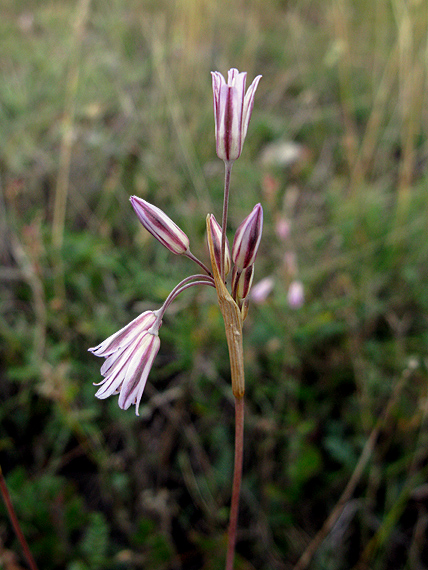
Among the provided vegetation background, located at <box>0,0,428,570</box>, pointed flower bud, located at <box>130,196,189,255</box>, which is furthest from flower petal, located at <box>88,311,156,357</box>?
vegetation background, located at <box>0,0,428,570</box>

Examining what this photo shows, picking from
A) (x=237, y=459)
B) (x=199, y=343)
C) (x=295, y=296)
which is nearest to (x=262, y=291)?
(x=295, y=296)

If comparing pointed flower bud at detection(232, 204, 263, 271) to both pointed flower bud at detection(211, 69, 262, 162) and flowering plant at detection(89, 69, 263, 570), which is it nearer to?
flowering plant at detection(89, 69, 263, 570)

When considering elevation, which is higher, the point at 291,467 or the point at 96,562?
the point at 291,467

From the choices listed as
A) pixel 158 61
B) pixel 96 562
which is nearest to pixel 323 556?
pixel 96 562

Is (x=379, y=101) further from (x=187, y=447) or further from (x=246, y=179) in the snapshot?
(x=187, y=447)

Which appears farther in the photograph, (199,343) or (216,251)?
(199,343)

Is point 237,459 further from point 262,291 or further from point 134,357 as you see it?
point 262,291

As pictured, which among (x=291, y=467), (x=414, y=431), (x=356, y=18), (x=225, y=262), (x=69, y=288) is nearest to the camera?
(x=225, y=262)

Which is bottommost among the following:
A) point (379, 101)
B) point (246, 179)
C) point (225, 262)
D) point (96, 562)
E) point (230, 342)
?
point (96, 562)
